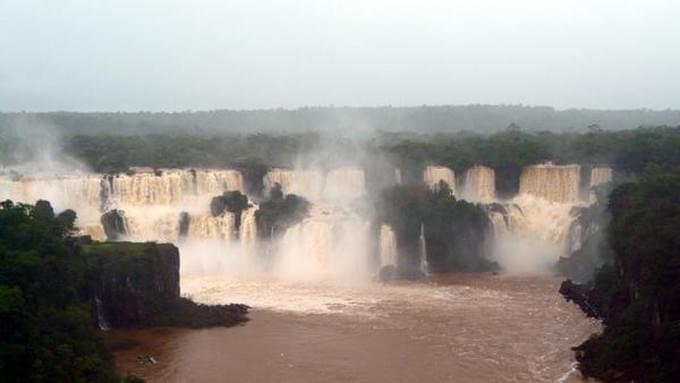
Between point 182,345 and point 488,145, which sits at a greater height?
point 488,145

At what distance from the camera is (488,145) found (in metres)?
42.4

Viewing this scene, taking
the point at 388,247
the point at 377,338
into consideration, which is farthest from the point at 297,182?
the point at 377,338

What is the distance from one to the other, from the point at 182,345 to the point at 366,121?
80461 millimetres

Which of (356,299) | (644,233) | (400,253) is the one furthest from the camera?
(400,253)

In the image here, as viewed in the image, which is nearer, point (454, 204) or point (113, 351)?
point (113, 351)

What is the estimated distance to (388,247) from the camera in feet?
117

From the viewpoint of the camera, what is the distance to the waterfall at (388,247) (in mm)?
35531

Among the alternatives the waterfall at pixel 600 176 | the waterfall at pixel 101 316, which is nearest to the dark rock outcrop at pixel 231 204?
the waterfall at pixel 101 316

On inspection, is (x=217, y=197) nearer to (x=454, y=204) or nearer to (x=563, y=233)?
(x=454, y=204)

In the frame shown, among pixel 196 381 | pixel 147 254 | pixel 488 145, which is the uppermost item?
pixel 488 145

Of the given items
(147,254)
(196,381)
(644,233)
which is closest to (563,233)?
(644,233)

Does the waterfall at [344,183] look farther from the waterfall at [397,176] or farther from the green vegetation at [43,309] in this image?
the green vegetation at [43,309]

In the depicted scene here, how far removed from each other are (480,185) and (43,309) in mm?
25825

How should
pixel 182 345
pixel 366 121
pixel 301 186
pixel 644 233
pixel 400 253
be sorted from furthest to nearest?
pixel 366 121
pixel 301 186
pixel 400 253
pixel 182 345
pixel 644 233
